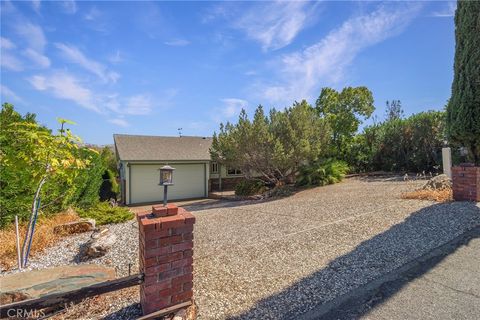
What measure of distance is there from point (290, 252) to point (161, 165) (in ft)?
40.7

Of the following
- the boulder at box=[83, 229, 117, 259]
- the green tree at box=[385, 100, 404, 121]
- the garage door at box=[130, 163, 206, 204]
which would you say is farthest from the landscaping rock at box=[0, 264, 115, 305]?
the green tree at box=[385, 100, 404, 121]

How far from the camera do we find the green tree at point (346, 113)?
1636 cm

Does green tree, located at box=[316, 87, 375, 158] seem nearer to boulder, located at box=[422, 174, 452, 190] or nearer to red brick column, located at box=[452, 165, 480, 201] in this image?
boulder, located at box=[422, 174, 452, 190]

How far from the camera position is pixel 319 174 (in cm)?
1255

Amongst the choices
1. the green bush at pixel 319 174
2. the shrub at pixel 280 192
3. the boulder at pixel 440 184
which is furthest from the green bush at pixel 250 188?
the boulder at pixel 440 184

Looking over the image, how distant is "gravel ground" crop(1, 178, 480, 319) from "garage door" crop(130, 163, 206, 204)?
824 centimetres

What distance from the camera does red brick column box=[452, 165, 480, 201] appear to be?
6121 millimetres

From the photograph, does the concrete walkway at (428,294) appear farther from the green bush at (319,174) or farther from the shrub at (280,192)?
the green bush at (319,174)

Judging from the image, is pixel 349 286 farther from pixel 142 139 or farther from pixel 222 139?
pixel 142 139

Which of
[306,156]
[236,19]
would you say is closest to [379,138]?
[306,156]

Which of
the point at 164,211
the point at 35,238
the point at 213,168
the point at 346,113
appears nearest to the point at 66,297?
the point at 164,211

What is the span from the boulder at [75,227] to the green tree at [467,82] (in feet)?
31.5

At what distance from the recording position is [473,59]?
6520mm

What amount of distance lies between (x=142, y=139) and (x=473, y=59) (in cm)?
1643
